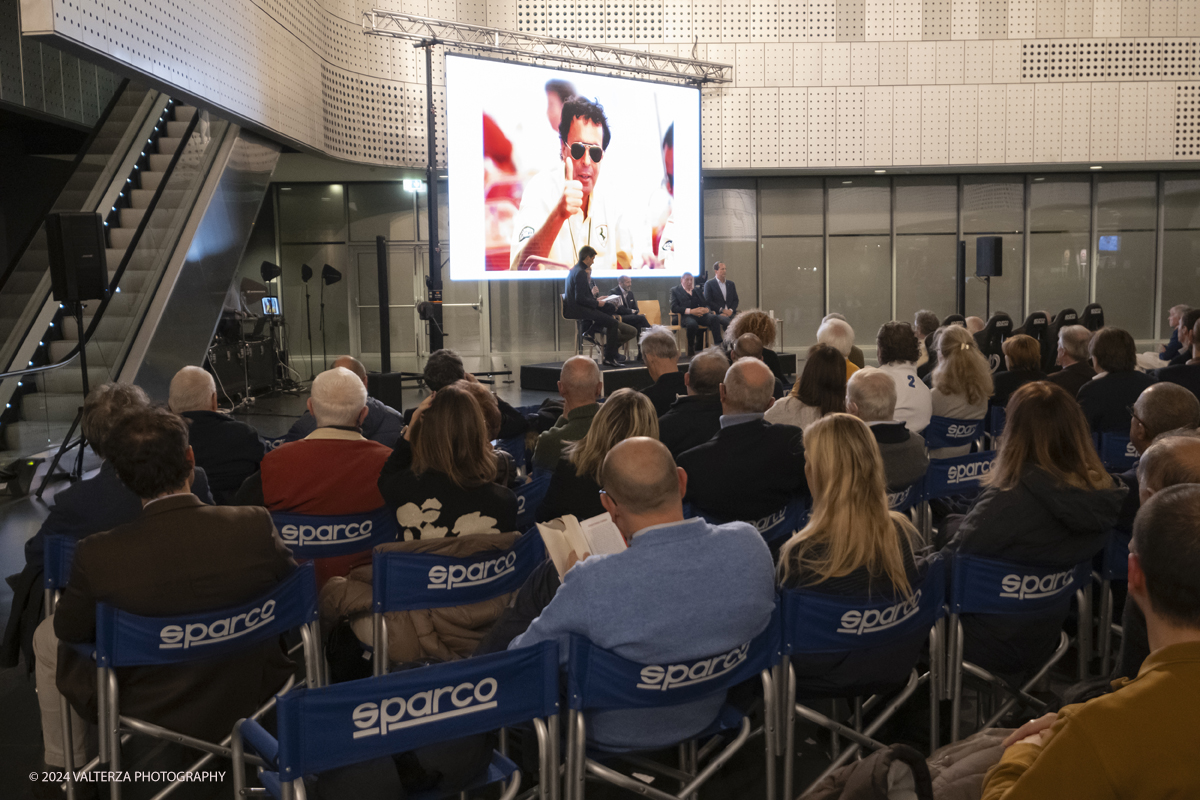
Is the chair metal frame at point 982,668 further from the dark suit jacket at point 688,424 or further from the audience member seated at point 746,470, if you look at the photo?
the dark suit jacket at point 688,424

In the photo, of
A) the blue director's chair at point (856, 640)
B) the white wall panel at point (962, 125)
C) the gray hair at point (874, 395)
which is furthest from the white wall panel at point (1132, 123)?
the blue director's chair at point (856, 640)

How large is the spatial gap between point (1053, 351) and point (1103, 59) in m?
6.53

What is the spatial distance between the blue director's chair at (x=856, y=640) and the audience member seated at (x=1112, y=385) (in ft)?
8.96

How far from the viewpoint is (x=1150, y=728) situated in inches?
47.5

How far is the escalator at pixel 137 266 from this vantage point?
6.91 m

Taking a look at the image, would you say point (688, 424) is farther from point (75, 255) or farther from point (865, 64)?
point (865, 64)

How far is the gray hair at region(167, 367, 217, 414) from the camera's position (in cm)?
396

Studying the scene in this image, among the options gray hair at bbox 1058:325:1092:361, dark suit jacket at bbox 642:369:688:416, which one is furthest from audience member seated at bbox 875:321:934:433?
gray hair at bbox 1058:325:1092:361

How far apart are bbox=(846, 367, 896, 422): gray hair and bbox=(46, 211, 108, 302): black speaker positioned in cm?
541

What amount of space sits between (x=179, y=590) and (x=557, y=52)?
12.8 meters

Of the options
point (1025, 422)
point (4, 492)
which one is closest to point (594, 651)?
point (1025, 422)

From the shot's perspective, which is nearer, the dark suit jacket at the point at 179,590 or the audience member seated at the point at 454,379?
the dark suit jacket at the point at 179,590

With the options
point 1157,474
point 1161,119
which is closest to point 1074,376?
point 1157,474

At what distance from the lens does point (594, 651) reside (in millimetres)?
2090
